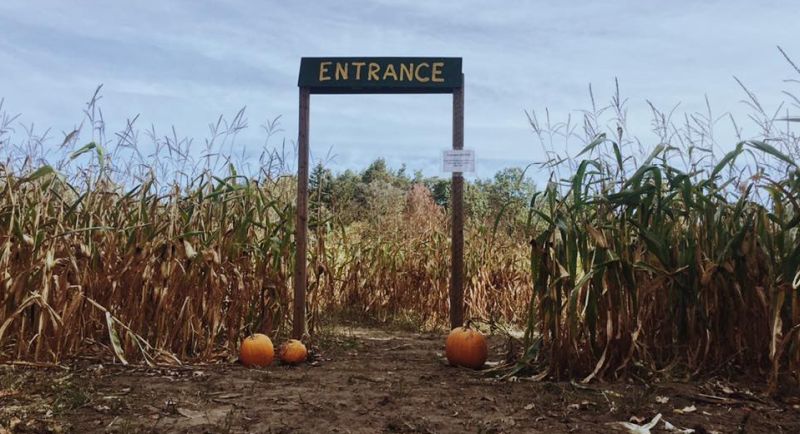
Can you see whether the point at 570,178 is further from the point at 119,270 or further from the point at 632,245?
the point at 119,270

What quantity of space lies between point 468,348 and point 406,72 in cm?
266

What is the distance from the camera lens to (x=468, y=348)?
468 centimetres

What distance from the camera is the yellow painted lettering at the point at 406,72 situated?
6117mm

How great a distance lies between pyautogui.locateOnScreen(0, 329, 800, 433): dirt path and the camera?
10.4 ft

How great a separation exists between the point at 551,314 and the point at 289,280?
103 inches

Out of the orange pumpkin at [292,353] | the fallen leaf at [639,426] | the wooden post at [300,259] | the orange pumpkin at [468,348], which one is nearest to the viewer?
the fallen leaf at [639,426]

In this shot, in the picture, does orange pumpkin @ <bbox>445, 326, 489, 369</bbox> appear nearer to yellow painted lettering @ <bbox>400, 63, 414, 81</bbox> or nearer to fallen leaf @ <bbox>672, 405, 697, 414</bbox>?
fallen leaf @ <bbox>672, 405, 697, 414</bbox>

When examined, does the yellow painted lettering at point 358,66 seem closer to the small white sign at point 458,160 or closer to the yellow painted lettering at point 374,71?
the yellow painted lettering at point 374,71

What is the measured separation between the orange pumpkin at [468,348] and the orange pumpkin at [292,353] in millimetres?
1087

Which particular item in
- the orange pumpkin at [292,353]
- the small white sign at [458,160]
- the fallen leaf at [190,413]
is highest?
the small white sign at [458,160]

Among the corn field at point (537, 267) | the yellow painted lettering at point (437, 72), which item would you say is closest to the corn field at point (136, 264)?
the corn field at point (537, 267)

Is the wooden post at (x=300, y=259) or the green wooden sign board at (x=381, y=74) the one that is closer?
the wooden post at (x=300, y=259)

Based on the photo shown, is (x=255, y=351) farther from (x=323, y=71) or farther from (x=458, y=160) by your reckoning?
(x=323, y=71)

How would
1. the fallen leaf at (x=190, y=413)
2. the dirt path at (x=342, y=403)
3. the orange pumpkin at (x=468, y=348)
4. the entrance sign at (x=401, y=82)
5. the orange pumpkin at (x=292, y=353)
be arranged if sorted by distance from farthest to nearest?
1. the entrance sign at (x=401, y=82)
2. the orange pumpkin at (x=292, y=353)
3. the orange pumpkin at (x=468, y=348)
4. the fallen leaf at (x=190, y=413)
5. the dirt path at (x=342, y=403)
